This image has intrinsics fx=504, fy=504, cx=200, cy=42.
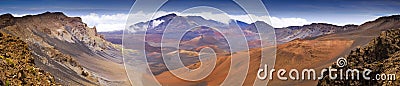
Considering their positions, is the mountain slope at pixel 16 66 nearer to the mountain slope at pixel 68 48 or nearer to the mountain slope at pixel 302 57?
the mountain slope at pixel 68 48

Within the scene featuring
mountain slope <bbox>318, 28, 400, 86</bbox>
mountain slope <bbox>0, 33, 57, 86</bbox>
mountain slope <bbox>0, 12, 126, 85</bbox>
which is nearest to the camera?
mountain slope <bbox>0, 33, 57, 86</bbox>

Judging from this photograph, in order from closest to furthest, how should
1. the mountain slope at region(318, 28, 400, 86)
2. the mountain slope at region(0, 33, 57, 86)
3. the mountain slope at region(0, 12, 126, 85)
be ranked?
the mountain slope at region(0, 33, 57, 86) < the mountain slope at region(318, 28, 400, 86) < the mountain slope at region(0, 12, 126, 85)

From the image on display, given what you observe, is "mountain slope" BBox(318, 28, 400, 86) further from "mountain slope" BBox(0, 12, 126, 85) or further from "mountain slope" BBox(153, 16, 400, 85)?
"mountain slope" BBox(153, 16, 400, 85)

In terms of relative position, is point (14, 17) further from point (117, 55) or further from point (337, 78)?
point (337, 78)

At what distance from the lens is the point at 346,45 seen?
287 feet

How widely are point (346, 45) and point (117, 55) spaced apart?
74.5 metres

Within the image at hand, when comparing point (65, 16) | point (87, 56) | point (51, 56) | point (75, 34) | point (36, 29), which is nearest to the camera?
point (51, 56)

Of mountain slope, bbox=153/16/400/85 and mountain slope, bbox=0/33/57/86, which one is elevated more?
mountain slope, bbox=0/33/57/86

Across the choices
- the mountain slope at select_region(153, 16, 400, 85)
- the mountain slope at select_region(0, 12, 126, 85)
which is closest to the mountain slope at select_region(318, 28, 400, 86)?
the mountain slope at select_region(0, 12, 126, 85)

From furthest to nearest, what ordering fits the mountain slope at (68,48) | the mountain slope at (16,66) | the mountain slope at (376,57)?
the mountain slope at (68,48) → the mountain slope at (376,57) → the mountain slope at (16,66)

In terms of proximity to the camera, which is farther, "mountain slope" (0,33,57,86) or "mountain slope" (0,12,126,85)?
"mountain slope" (0,12,126,85)

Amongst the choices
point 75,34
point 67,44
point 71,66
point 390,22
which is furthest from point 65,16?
point 390,22

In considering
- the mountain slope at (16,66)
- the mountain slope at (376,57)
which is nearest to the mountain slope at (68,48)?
the mountain slope at (16,66)

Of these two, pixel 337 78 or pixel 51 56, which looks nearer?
pixel 337 78
